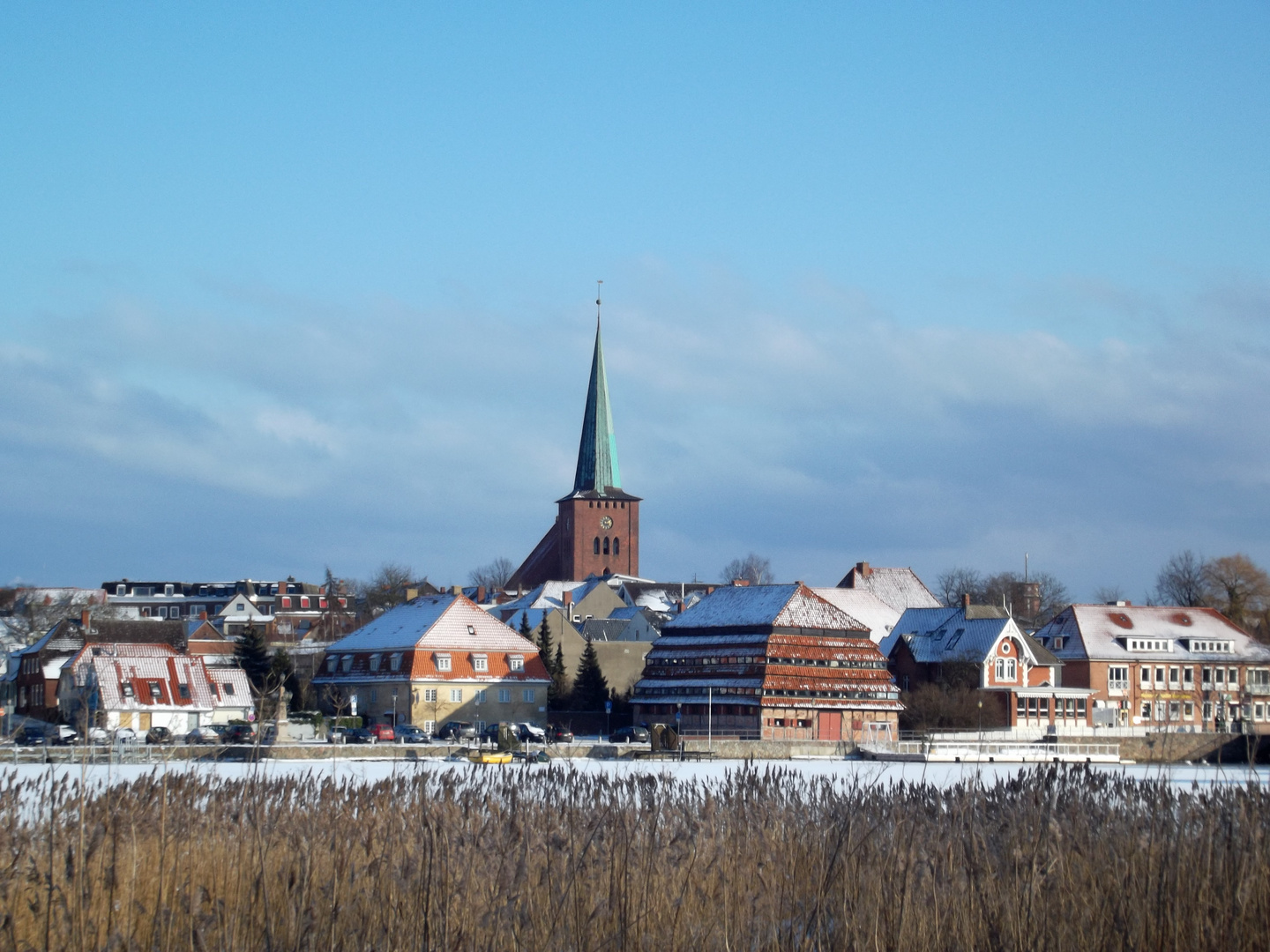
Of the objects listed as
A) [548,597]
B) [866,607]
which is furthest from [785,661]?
[548,597]

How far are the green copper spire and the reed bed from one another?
140 meters

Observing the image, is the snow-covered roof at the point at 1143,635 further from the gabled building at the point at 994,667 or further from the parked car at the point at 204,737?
the parked car at the point at 204,737

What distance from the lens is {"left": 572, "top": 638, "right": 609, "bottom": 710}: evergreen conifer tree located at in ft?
242

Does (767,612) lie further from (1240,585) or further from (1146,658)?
(1240,585)

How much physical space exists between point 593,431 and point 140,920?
145 meters

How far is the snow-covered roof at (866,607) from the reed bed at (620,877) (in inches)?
3140

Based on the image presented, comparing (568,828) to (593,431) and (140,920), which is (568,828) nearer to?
(140,920)

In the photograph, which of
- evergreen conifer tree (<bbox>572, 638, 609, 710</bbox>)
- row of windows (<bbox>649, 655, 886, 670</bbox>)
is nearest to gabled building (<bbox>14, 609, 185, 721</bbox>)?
evergreen conifer tree (<bbox>572, 638, 609, 710</bbox>)

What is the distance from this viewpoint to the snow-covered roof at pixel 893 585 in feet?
324

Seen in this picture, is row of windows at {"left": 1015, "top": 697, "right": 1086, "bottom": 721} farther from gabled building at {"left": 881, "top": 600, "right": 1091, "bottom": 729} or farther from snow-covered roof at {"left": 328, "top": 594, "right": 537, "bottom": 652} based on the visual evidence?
snow-covered roof at {"left": 328, "top": 594, "right": 537, "bottom": 652}

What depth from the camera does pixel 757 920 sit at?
26.8ft

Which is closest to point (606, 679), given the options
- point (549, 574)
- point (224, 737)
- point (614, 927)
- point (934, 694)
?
point (934, 694)

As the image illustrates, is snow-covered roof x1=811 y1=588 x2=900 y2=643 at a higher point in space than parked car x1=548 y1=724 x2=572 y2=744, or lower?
higher

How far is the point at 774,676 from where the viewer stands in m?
66.1
